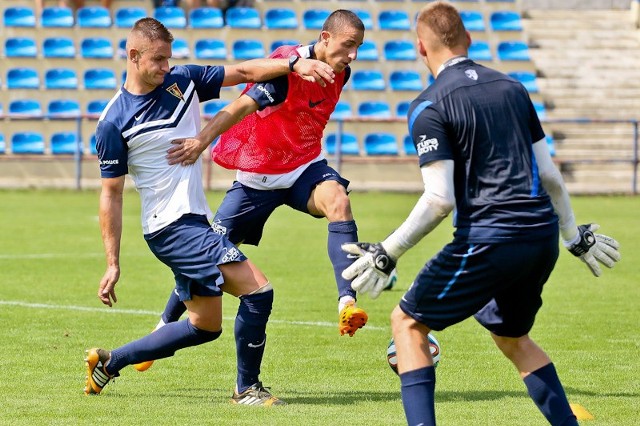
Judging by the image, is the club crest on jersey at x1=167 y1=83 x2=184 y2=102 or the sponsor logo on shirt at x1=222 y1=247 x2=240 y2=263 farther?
the club crest on jersey at x1=167 y1=83 x2=184 y2=102

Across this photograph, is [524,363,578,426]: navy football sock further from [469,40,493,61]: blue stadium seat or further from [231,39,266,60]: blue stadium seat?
[469,40,493,61]: blue stadium seat

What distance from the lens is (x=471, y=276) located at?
5.34 metres

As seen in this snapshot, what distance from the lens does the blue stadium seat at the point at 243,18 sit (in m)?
27.0

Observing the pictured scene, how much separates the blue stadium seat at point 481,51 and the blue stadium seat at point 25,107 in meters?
9.68

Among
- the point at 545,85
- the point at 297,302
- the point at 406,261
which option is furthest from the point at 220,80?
the point at 545,85

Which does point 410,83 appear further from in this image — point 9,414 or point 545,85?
point 9,414

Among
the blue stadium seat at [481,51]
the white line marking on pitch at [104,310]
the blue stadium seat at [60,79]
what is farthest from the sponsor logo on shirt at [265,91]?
the blue stadium seat at [481,51]

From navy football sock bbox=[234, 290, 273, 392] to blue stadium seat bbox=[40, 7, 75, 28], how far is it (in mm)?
20871

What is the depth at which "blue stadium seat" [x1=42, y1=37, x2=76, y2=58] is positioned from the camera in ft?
86.2

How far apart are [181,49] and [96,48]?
1.90 metres

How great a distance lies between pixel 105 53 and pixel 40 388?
1969 centimetres

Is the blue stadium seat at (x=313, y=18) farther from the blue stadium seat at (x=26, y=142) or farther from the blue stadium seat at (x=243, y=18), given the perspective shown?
the blue stadium seat at (x=26, y=142)

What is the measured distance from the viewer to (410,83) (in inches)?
1054

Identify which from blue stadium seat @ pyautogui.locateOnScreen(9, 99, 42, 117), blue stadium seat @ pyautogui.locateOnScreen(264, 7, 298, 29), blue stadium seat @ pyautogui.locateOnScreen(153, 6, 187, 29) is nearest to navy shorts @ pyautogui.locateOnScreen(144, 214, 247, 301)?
blue stadium seat @ pyautogui.locateOnScreen(9, 99, 42, 117)
